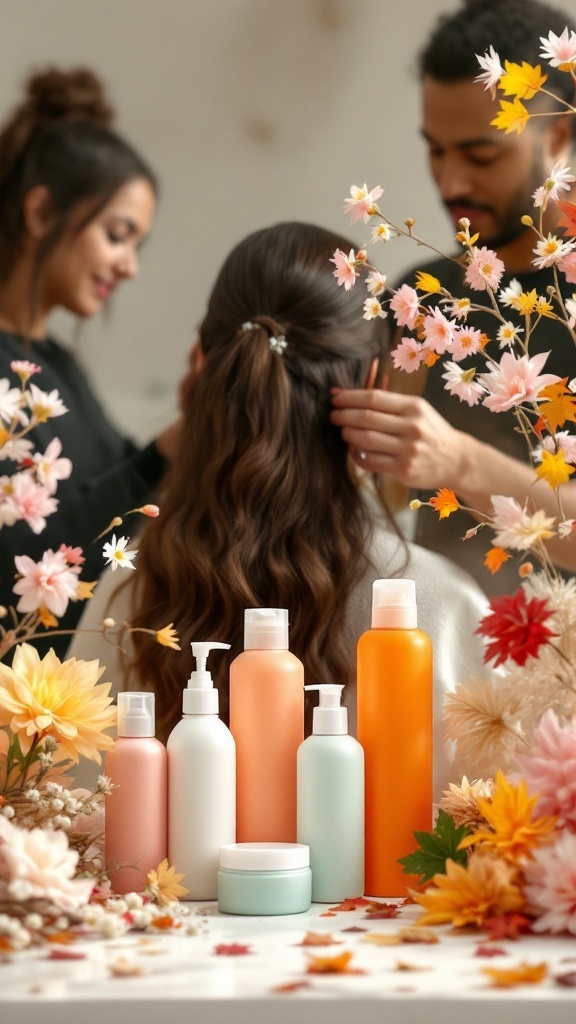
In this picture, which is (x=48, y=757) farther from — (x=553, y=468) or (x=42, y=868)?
(x=553, y=468)

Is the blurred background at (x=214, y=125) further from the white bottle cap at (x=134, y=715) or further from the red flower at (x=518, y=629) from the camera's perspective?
the red flower at (x=518, y=629)

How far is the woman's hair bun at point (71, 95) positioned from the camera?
112 cm

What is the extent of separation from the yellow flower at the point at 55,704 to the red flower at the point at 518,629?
0.95 feet

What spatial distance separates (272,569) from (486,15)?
2.09ft

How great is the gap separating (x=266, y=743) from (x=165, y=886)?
0.13 meters

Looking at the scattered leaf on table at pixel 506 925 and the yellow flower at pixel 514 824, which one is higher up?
the yellow flower at pixel 514 824

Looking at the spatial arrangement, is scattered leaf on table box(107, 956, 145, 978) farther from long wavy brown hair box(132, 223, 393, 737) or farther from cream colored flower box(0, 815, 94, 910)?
long wavy brown hair box(132, 223, 393, 737)

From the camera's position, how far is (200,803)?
0.78 meters

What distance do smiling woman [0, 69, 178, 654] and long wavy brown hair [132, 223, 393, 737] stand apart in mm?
76

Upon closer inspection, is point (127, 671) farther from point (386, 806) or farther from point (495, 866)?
point (495, 866)

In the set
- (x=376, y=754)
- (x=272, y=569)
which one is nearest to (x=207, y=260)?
(x=272, y=569)

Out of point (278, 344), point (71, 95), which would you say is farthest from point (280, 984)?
point (71, 95)

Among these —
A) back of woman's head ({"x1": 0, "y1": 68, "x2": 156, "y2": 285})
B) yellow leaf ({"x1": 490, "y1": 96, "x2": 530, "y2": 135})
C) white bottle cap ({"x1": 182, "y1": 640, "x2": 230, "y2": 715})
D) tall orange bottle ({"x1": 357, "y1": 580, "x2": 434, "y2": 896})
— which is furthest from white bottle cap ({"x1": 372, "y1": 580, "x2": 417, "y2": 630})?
back of woman's head ({"x1": 0, "y1": 68, "x2": 156, "y2": 285})

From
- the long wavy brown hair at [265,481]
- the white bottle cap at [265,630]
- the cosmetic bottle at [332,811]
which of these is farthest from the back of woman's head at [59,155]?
the cosmetic bottle at [332,811]
